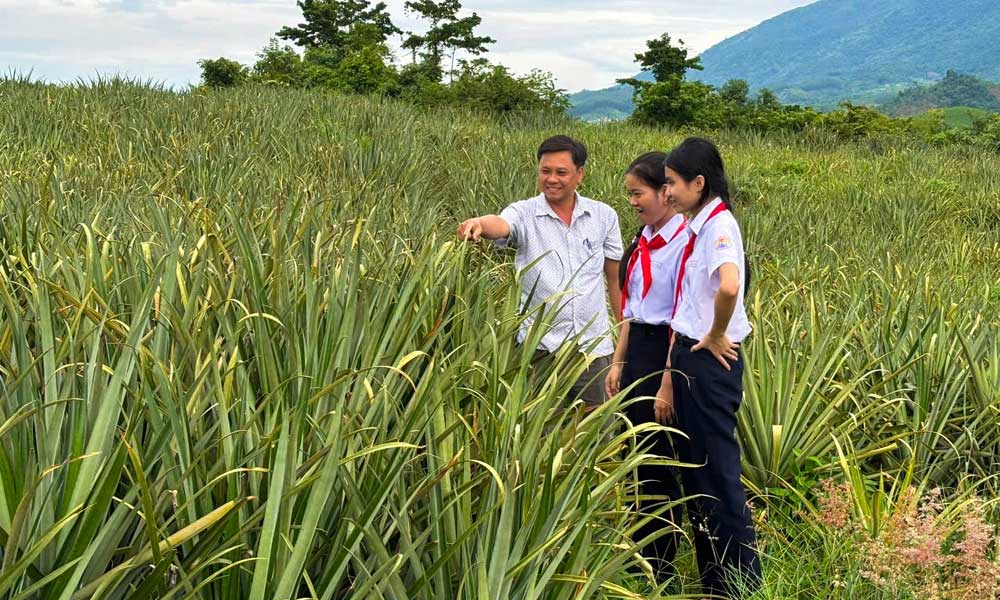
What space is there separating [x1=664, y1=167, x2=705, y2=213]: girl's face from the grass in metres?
0.64

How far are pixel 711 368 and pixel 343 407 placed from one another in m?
1.27

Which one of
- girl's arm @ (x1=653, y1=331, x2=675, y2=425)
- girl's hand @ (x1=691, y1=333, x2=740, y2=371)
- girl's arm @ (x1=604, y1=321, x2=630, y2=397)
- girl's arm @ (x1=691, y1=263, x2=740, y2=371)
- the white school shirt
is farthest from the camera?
girl's arm @ (x1=604, y1=321, x2=630, y2=397)

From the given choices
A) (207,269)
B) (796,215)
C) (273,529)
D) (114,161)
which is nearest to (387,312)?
(207,269)

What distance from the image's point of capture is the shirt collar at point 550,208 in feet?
11.1

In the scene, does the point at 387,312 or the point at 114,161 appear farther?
the point at 114,161

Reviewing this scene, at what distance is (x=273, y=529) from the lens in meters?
1.60

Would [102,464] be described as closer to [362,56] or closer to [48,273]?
[48,273]

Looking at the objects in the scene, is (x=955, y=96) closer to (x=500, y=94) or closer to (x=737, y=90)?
(x=737, y=90)

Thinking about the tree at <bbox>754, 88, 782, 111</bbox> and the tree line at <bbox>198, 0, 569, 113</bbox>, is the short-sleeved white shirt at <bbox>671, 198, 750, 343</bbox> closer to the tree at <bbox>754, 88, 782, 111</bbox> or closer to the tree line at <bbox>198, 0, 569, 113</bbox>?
the tree line at <bbox>198, 0, 569, 113</bbox>

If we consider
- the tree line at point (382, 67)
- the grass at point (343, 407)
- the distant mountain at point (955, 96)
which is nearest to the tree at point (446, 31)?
the tree line at point (382, 67)

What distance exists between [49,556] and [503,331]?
154 centimetres

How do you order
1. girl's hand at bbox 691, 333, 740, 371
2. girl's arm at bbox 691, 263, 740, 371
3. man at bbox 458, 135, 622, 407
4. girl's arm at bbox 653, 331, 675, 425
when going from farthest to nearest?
1. man at bbox 458, 135, 622, 407
2. girl's arm at bbox 653, 331, 675, 425
3. girl's hand at bbox 691, 333, 740, 371
4. girl's arm at bbox 691, 263, 740, 371

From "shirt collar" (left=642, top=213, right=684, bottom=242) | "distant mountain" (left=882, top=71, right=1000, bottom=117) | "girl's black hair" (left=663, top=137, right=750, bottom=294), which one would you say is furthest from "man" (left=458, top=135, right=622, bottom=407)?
"distant mountain" (left=882, top=71, right=1000, bottom=117)

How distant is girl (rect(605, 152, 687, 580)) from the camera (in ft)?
10.0
